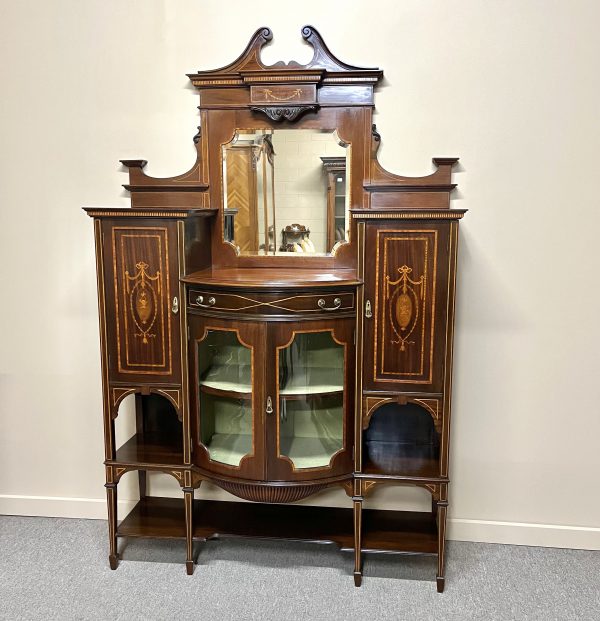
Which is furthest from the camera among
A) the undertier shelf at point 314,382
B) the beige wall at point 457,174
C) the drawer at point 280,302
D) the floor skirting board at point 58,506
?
the floor skirting board at point 58,506

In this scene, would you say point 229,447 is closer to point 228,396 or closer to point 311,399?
point 228,396

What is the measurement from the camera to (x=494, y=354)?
2635mm

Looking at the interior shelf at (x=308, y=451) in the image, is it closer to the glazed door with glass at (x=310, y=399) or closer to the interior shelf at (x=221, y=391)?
the glazed door with glass at (x=310, y=399)

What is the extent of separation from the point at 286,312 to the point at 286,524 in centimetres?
97

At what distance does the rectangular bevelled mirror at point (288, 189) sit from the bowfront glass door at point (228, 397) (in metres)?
0.46

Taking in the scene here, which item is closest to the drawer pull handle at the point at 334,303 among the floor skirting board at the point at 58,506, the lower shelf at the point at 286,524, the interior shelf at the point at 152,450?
the interior shelf at the point at 152,450

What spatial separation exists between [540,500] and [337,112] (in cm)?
181

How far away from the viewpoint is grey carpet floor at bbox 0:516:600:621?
227 centimetres

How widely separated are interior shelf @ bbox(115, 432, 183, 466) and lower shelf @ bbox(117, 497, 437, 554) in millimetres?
305

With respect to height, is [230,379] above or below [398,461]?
above

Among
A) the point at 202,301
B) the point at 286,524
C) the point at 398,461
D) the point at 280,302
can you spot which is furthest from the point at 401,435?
the point at 202,301

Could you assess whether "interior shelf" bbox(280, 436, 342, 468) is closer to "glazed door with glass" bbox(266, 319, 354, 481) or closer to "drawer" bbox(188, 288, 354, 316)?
"glazed door with glass" bbox(266, 319, 354, 481)

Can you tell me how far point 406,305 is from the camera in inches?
88.4

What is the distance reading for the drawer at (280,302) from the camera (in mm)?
2199
